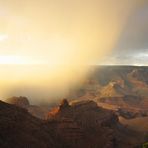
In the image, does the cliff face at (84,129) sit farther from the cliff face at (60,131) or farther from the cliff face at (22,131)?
the cliff face at (22,131)

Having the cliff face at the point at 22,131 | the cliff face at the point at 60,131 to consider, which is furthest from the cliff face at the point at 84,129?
the cliff face at the point at 22,131

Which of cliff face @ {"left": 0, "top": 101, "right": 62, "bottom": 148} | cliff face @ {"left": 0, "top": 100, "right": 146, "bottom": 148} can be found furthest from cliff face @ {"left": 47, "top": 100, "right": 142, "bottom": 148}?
cliff face @ {"left": 0, "top": 101, "right": 62, "bottom": 148}

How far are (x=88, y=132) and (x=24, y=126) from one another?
30.1 metres

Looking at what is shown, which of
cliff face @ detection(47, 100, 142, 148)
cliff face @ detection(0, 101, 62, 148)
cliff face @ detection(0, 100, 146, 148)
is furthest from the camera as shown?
cliff face @ detection(47, 100, 142, 148)

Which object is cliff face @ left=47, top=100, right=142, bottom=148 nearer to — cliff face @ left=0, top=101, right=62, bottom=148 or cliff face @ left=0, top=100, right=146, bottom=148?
cliff face @ left=0, top=100, right=146, bottom=148

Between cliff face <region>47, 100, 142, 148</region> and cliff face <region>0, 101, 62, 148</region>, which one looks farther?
cliff face <region>47, 100, 142, 148</region>

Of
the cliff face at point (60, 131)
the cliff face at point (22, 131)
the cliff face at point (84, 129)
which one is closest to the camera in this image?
the cliff face at point (22, 131)

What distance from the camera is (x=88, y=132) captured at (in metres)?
130

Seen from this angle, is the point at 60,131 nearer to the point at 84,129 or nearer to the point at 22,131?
the point at 84,129

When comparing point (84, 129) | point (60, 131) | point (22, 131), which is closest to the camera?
point (22, 131)

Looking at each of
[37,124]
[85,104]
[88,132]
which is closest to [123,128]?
[85,104]

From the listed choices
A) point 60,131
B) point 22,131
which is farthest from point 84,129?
point 22,131

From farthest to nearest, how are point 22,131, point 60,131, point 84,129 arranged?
point 84,129
point 60,131
point 22,131

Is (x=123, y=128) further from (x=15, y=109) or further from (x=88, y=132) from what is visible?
(x=15, y=109)
